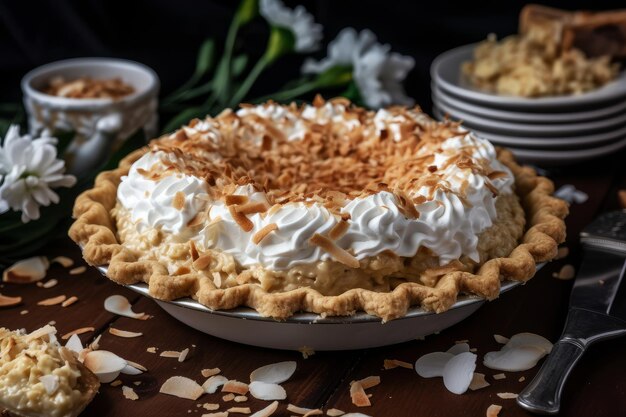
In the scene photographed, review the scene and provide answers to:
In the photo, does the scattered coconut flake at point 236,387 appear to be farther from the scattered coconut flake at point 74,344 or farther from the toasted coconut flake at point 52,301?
the toasted coconut flake at point 52,301

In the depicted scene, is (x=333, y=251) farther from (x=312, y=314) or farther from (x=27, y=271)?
(x=27, y=271)

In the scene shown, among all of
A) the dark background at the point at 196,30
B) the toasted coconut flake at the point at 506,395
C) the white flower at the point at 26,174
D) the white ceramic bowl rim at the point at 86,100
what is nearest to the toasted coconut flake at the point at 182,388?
the toasted coconut flake at the point at 506,395

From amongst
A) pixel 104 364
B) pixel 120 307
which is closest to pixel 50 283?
pixel 120 307

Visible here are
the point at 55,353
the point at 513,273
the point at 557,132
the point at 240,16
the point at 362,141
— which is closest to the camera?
the point at 55,353

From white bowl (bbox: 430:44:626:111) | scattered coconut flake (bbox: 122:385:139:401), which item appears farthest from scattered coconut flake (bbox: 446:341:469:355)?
white bowl (bbox: 430:44:626:111)

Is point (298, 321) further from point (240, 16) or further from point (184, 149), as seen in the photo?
point (240, 16)

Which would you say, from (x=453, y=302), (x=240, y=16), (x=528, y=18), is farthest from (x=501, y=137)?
(x=453, y=302)
